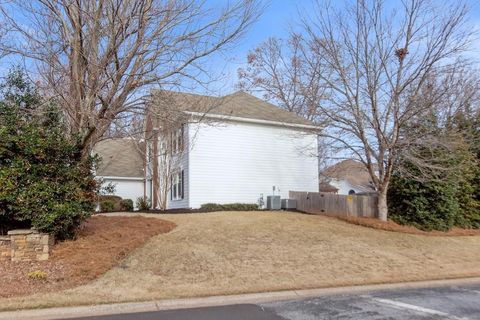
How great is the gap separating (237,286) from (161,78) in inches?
231

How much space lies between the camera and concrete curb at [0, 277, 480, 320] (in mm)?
7266

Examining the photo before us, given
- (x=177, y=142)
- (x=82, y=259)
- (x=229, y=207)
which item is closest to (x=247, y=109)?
(x=177, y=142)

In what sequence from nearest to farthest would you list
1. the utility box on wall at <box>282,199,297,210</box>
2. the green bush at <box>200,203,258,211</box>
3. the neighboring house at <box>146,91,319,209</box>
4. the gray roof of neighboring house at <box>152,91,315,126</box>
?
the gray roof of neighboring house at <box>152,91,315,126</box>
the green bush at <box>200,203,258,211</box>
the neighboring house at <box>146,91,319,209</box>
the utility box on wall at <box>282,199,297,210</box>

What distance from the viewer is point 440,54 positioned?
16672mm

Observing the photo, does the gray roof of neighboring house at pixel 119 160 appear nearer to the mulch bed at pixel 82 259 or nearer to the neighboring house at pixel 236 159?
the neighboring house at pixel 236 159

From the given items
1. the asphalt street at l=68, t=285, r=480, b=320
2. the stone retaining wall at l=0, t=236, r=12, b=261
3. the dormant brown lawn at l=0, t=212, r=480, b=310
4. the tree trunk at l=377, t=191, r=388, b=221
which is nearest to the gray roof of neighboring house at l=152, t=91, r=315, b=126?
the dormant brown lawn at l=0, t=212, r=480, b=310

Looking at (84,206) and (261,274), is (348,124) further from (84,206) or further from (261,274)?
(84,206)

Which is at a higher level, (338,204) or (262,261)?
(338,204)

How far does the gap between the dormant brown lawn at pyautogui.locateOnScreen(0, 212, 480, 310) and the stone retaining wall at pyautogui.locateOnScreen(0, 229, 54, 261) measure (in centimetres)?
178

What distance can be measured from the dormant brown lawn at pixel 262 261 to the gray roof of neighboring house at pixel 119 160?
16.4 metres

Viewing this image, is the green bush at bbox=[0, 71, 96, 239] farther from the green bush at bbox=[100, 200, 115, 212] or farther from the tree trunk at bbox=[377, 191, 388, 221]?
the green bush at bbox=[100, 200, 115, 212]

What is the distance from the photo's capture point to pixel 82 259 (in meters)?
10.6

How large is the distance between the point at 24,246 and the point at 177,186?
14336mm

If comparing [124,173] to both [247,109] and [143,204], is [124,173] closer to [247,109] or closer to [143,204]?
[143,204]
